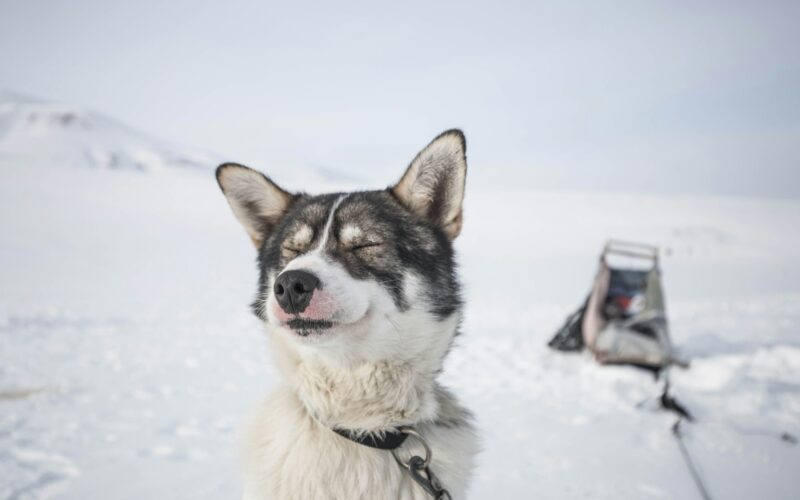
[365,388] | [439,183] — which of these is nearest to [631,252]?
[439,183]

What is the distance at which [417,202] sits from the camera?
233 cm

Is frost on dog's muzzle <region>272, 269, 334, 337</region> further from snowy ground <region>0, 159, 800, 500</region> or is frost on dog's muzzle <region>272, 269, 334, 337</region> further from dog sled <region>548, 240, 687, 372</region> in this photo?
dog sled <region>548, 240, 687, 372</region>

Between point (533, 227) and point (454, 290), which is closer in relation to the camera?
point (454, 290)

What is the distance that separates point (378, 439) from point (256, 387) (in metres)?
3.59

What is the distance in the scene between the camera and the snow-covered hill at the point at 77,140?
45.6m

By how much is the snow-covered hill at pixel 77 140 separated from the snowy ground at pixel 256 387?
1516 inches

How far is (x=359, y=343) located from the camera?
1784 mm

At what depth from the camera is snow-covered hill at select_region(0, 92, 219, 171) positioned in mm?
45594

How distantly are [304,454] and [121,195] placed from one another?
102 ft

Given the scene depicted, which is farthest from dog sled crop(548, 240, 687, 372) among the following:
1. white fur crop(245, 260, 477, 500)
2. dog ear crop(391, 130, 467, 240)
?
white fur crop(245, 260, 477, 500)

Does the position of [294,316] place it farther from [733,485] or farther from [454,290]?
[733,485]

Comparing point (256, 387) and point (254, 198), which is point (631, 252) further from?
point (254, 198)

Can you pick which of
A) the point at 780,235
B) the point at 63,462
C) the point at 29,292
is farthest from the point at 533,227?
the point at 63,462

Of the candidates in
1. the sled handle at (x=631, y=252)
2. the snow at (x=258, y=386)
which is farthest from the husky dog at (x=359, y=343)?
the sled handle at (x=631, y=252)
